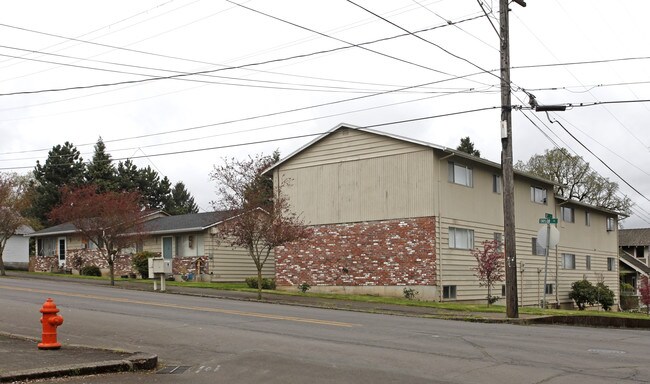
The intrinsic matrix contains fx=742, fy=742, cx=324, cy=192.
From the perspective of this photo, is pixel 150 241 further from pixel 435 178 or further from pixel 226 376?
pixel 226 376

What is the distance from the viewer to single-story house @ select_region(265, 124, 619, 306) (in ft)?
99.8

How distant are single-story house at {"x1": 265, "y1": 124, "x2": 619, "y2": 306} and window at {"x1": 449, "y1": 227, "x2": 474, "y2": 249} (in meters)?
0.04

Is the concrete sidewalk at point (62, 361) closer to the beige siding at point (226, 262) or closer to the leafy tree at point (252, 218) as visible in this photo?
the leafy tree at point (252, 218)

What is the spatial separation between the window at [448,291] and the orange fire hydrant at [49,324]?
800 inches

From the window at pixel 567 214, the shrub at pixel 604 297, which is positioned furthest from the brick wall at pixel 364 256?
the shrub at pixel 604 297

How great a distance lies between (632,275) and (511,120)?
50.1 meters

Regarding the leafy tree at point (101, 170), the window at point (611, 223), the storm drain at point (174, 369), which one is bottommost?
the storm drain at point (174, 369)

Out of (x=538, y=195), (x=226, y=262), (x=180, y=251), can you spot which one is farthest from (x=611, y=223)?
(x=180, y=251)

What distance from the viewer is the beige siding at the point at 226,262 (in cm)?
4059

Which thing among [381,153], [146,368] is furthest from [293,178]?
[146,368]

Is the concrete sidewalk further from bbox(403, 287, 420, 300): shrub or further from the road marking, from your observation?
bbox(403, 287, 420, 300): shrub

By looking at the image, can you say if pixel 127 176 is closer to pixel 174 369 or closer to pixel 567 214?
pixel 567 214

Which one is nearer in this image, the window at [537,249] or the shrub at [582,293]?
the window at [537,249]

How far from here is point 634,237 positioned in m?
78.2
